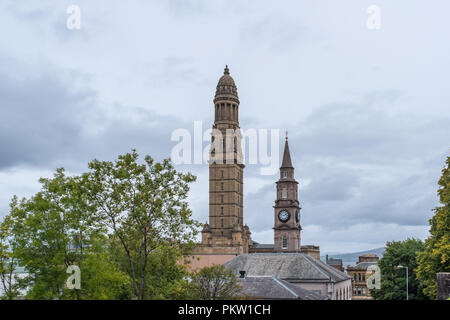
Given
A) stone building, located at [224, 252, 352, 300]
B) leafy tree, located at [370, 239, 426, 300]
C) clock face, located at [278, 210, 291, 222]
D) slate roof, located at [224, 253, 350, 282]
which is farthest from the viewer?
clock face, located at [278, 210, 291, 222]

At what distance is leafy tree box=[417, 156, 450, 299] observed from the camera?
39.6 meters

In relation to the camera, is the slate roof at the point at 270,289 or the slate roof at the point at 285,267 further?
the slate roof at the point at 285,267

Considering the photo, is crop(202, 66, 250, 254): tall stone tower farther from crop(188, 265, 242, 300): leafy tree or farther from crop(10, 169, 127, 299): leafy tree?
crop(10, 169, 127, 299): leafy tree

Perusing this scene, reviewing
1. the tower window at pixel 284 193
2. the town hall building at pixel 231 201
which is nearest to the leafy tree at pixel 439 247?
the town hall building at pixel 231 201

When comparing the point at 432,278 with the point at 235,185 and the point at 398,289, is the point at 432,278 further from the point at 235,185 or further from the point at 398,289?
the point at 235,185

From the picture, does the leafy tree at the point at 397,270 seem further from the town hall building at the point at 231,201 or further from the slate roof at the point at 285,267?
the town hall building at the point at 231,201

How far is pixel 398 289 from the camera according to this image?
2504 inches

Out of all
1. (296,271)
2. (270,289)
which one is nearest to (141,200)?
(270,289)

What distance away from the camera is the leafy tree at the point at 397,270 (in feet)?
207

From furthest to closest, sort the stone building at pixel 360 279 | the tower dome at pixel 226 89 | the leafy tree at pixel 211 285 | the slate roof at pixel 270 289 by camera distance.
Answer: the tower dome at pixel 226 89 → the stone building at pixel 360 279 → the slate roof at pixel 270 289 → the leafy tree at pixel 211 285

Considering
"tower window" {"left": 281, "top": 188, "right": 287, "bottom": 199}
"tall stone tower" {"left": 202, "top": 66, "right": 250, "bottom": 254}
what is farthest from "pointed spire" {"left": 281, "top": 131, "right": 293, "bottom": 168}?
"tall stone tower" {"left": 202, "top": 66, "right": 250, "bottom": 254}

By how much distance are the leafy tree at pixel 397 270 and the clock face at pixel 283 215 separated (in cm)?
4557

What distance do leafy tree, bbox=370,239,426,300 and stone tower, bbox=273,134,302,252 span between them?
44898 mm
